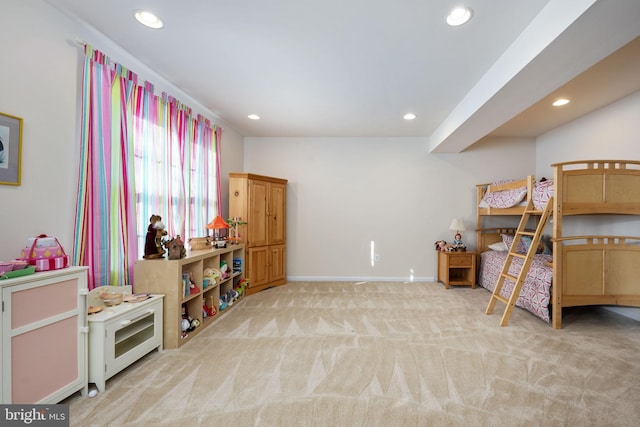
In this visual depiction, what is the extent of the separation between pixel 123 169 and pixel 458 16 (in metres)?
2.85

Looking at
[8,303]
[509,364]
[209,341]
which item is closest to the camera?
[8,303]

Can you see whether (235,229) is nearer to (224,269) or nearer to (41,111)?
(224,269)

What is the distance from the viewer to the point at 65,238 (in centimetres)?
195

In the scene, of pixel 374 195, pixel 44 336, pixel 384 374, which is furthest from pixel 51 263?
pixel 374 195

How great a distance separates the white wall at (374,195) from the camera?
489 centimetres

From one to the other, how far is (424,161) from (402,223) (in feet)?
3.89

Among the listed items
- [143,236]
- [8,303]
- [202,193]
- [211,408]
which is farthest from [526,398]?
[202,193]

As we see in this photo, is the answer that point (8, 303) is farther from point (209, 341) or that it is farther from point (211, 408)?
point (209, 341)

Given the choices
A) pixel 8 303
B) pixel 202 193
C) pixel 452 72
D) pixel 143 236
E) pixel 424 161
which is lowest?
pixel 8 303

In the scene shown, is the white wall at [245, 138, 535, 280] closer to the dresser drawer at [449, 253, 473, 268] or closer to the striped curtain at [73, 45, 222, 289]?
the dresser drawer at [449, 253, 473, 268]

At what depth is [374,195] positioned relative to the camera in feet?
16.3

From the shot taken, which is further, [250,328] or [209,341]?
[250,328]

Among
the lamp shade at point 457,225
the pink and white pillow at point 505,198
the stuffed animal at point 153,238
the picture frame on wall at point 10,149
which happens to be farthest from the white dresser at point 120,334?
the pink and white pillow at point 505,198

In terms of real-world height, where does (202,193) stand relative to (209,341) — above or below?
above
